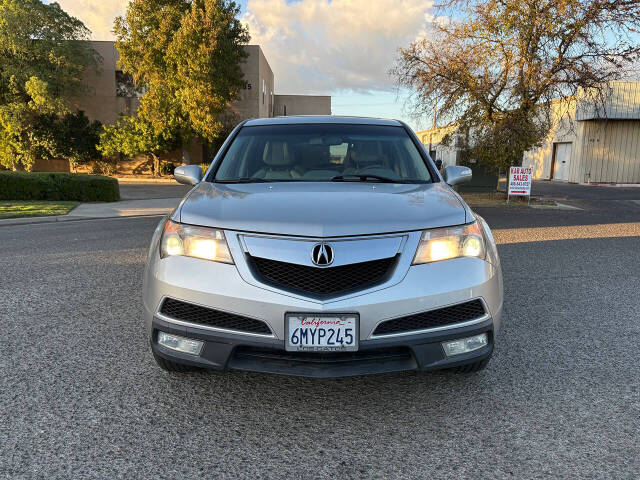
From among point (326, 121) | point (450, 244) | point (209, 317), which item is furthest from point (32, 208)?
point (450, 244)

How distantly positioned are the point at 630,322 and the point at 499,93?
46.0 ft

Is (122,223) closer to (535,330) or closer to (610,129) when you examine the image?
(535,330)

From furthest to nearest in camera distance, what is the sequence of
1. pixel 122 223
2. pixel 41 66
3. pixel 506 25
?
pixel 41 66, pixel 506 25, pixel 122 223

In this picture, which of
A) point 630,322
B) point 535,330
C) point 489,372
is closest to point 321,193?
point 489,372

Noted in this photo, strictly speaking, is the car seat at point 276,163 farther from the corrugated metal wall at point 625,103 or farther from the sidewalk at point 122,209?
the corrugated metal wall at point 625,103

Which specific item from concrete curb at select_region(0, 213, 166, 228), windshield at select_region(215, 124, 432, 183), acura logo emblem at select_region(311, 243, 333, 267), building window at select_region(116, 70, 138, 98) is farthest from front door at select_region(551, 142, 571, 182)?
acura logo emblem at select_region(311, 243, 333, 267)

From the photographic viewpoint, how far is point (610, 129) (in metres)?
29.4

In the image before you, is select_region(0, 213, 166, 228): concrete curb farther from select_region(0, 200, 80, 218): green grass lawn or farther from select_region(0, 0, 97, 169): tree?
select_region(0, 0, 97, 169): tree

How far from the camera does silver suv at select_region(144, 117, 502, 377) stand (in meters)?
2.40

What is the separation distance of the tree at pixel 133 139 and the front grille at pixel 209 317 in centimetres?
2703

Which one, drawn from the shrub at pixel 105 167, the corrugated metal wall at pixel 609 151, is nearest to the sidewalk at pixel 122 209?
the shrub at pixel 105 167

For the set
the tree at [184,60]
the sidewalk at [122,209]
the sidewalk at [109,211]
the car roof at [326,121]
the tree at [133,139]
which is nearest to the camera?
the car roof at [326,121]

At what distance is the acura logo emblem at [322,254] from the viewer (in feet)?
7.96

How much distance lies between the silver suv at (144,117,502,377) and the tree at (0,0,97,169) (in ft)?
97.3
